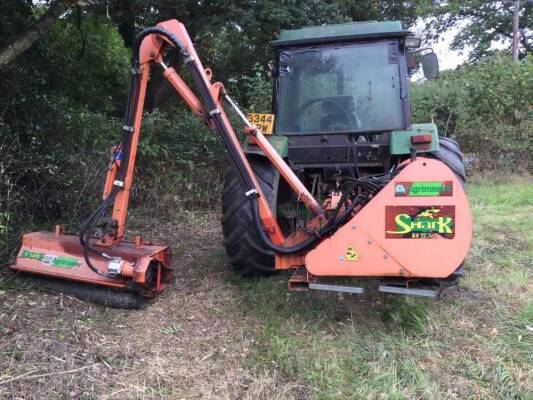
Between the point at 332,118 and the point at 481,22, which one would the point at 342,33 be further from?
the point at 481,22

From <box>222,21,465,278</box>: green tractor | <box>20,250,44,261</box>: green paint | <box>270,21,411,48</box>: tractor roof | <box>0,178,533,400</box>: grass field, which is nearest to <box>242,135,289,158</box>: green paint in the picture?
<box>222,21,465,278</box>: green tractor

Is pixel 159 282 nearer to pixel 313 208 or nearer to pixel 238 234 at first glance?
pixel 238 234

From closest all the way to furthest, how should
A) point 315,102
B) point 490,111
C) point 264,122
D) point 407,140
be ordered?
point 407,140, point 264,122, point 315,102, point 490,111

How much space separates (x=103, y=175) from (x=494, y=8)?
1961 cm

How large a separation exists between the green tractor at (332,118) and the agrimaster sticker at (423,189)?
0.80 m

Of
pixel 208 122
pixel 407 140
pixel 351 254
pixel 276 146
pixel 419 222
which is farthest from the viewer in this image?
pixel 276 146

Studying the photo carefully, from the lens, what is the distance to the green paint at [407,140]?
3.52 m

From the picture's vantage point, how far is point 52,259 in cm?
348

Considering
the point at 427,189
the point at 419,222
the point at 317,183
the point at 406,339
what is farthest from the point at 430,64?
the point at 406,339

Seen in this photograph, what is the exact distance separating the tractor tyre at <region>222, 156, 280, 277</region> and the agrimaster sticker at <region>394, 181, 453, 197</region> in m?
1.02

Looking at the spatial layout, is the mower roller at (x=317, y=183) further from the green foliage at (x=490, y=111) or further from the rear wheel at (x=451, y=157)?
the green foliage at (x=490, y=111)

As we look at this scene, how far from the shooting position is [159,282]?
363 cm

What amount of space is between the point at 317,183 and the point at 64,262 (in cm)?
202

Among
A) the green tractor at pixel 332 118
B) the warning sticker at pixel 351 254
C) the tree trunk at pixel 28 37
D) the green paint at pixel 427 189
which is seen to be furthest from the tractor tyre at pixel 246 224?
the tree trunk at pixel 28 37
